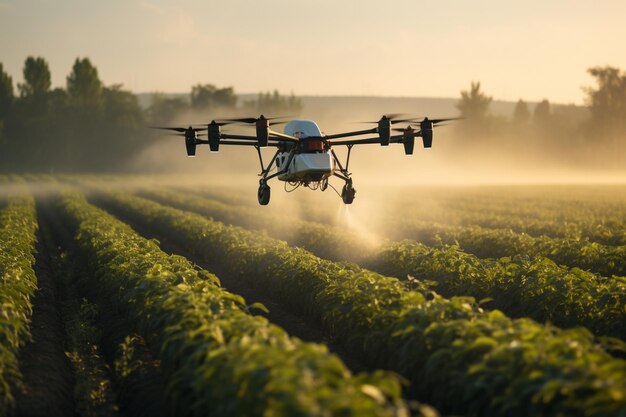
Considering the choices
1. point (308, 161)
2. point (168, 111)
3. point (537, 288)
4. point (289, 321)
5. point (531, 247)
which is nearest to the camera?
point (537, 288)

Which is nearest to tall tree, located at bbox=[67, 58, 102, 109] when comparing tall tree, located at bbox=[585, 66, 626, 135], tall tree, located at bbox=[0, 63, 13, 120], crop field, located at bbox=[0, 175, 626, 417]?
tall tree, located at bbox=[0, 63, 13, 120]

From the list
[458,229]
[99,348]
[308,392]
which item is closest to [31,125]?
[458,229]

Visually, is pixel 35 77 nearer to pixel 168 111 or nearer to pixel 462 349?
pixel 168 111

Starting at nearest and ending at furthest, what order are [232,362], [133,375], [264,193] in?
[232,362] → [133,375] → [264,193]

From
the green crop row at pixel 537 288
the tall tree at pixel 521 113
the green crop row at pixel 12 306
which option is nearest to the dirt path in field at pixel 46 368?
the green crop row at pixel 12 306

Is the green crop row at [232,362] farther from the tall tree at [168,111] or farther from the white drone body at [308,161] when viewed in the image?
the tall tree at [168,111]

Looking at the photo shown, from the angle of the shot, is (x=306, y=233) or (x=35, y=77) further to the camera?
(x=35, y=77)

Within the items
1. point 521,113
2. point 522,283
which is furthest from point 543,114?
point 522,283

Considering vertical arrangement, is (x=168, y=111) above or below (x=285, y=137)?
above
